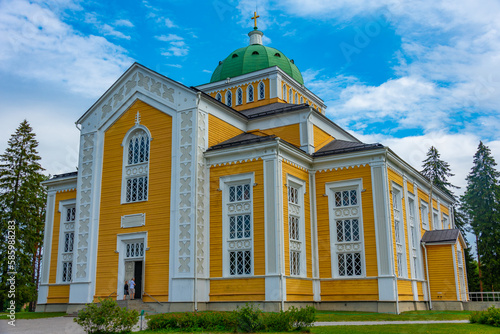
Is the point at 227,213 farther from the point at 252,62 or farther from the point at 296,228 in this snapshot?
the point at 252,62

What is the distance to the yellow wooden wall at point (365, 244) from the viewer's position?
80.5 ft

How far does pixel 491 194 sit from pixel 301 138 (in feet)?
80.4

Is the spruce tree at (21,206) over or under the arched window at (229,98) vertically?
under

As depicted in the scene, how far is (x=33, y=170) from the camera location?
1614 inches

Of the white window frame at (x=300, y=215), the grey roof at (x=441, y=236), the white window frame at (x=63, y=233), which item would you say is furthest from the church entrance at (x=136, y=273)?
the grey roof at (x=441, y=236)

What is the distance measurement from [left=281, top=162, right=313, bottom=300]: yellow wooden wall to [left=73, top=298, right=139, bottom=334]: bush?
9.92m

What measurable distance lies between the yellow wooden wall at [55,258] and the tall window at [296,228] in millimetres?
14296

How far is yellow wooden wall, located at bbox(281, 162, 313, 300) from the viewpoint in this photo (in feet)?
77.0

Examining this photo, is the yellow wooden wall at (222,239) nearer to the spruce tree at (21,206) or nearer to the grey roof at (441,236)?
the grey roof at (441,236)

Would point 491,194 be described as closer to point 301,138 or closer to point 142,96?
point 301,138

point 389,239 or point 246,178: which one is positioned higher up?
point 246,178

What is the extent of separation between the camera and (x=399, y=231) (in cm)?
2684

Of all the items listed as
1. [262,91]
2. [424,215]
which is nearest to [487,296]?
[424,215]

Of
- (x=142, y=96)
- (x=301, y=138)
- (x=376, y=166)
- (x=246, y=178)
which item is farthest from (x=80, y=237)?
(x=376, y=166)
